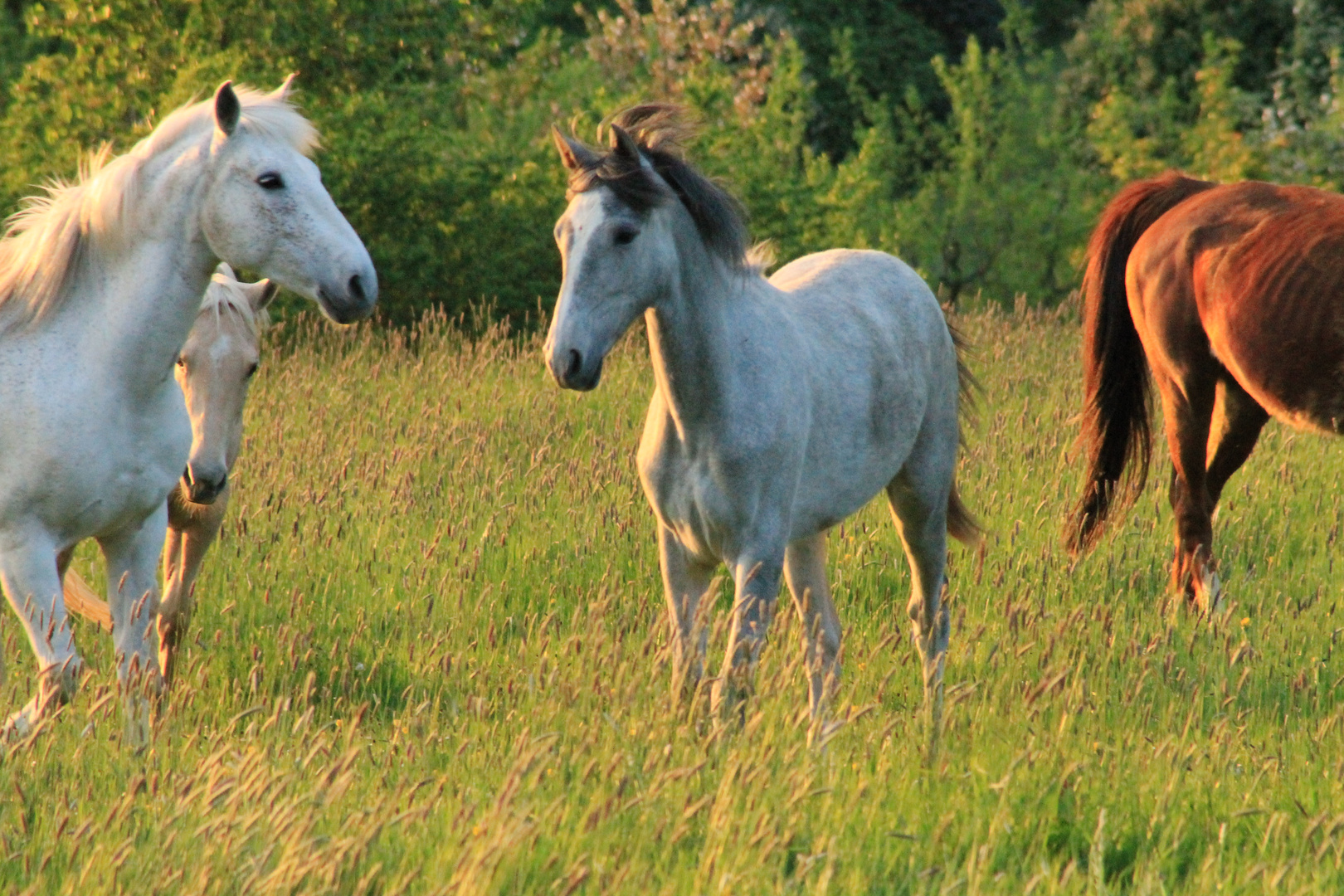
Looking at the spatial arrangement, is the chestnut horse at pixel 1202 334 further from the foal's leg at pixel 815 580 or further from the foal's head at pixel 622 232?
the foal's head at pixel 622 232

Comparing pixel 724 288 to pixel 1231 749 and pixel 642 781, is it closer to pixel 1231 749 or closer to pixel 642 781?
pixel 642 781

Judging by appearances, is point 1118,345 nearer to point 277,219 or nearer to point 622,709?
point 622,709

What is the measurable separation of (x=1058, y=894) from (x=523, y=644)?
2170mm

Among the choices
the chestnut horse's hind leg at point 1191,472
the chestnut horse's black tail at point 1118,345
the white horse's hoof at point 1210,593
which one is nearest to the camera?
the white horse's hoof at point 1210,593

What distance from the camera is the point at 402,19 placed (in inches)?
539

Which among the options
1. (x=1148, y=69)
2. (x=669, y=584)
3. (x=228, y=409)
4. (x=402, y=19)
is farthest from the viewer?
(x=1148, y=69)

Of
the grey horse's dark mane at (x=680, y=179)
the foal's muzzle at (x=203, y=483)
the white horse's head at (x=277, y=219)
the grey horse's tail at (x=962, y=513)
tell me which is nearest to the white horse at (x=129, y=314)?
the white horse's head at (x=277, y=219)

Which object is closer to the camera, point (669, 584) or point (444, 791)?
point (444, 791)

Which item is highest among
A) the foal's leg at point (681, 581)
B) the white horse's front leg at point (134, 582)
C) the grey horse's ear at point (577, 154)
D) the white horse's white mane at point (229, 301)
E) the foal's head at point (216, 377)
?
the grey horse's ear at point (577, 154)

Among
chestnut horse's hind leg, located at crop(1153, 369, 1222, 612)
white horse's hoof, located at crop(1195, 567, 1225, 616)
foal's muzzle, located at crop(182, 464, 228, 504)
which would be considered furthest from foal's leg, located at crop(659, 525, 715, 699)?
chestnut horse's hind leg, located at crop(1153, 369, 1222, 612)

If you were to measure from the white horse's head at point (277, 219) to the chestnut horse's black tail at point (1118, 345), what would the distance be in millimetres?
4216

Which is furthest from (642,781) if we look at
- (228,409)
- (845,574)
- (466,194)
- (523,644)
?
(466,194)

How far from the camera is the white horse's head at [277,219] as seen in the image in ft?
12.5

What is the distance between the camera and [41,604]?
3906mm
